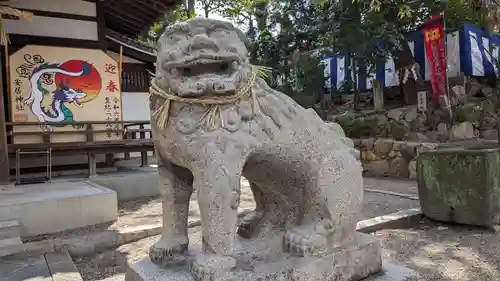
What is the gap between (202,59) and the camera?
1621 mm

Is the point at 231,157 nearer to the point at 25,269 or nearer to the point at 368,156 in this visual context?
the point at 25,269

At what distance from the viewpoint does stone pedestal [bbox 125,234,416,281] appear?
1.79m

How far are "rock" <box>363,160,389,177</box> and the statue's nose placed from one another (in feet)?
29.2

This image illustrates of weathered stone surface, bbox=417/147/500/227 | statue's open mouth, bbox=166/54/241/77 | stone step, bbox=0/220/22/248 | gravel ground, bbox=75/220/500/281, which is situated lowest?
gravel ground, bbox=75/220/500/281

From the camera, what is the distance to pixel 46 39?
24.3 ft

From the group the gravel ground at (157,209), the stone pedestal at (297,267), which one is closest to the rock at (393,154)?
the gravel ground at (157,209)

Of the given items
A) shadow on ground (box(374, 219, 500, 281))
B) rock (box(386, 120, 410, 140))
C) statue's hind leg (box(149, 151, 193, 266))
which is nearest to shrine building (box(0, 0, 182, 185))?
shadow on ground (box(374, 219, 500, 281))

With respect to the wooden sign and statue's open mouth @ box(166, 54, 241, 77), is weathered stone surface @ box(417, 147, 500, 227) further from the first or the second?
the wooden sign

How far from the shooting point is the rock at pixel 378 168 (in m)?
9.81

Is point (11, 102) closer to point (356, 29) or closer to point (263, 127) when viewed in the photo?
point (263, 127)

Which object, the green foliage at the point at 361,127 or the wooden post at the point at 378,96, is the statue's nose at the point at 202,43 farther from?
the wooden post at the point at 378,96

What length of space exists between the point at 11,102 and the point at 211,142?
6.54m

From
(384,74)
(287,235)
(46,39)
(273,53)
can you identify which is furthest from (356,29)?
(287,235)

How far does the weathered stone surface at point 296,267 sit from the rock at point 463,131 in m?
9.01
